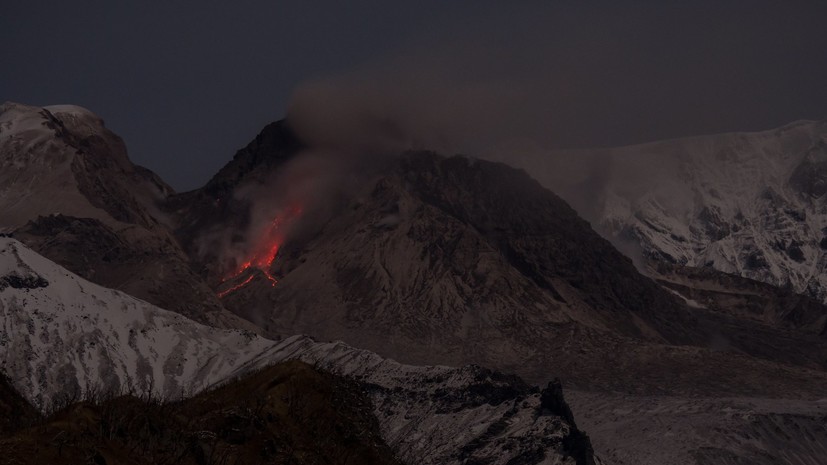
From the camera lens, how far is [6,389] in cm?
7394

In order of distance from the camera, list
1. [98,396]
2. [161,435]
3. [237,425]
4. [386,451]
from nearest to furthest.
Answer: [161,435] → [237,425] → [98,396] → [386,451]

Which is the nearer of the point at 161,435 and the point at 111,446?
the point at 111,446

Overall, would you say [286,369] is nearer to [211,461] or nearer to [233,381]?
[233,381]

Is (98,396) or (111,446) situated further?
(98,396)

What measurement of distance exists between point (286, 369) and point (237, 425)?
929 cm

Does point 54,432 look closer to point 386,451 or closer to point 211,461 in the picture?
point 211,461

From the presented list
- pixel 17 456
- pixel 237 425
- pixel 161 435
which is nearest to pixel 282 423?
pixel 237 425

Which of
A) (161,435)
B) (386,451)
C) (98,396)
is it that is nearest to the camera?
(161,435)

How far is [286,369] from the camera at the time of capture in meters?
72.0

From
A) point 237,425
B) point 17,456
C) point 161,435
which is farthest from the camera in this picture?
point 237,425

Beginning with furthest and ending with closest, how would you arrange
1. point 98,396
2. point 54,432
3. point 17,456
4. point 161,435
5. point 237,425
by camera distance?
point 98,396 < point 237,425 < point 161,435 < point 54,432 < point 17,456

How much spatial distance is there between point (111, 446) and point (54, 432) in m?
2.29

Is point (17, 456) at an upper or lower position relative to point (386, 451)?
upper

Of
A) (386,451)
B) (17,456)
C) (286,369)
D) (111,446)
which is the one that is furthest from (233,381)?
(17,456)
